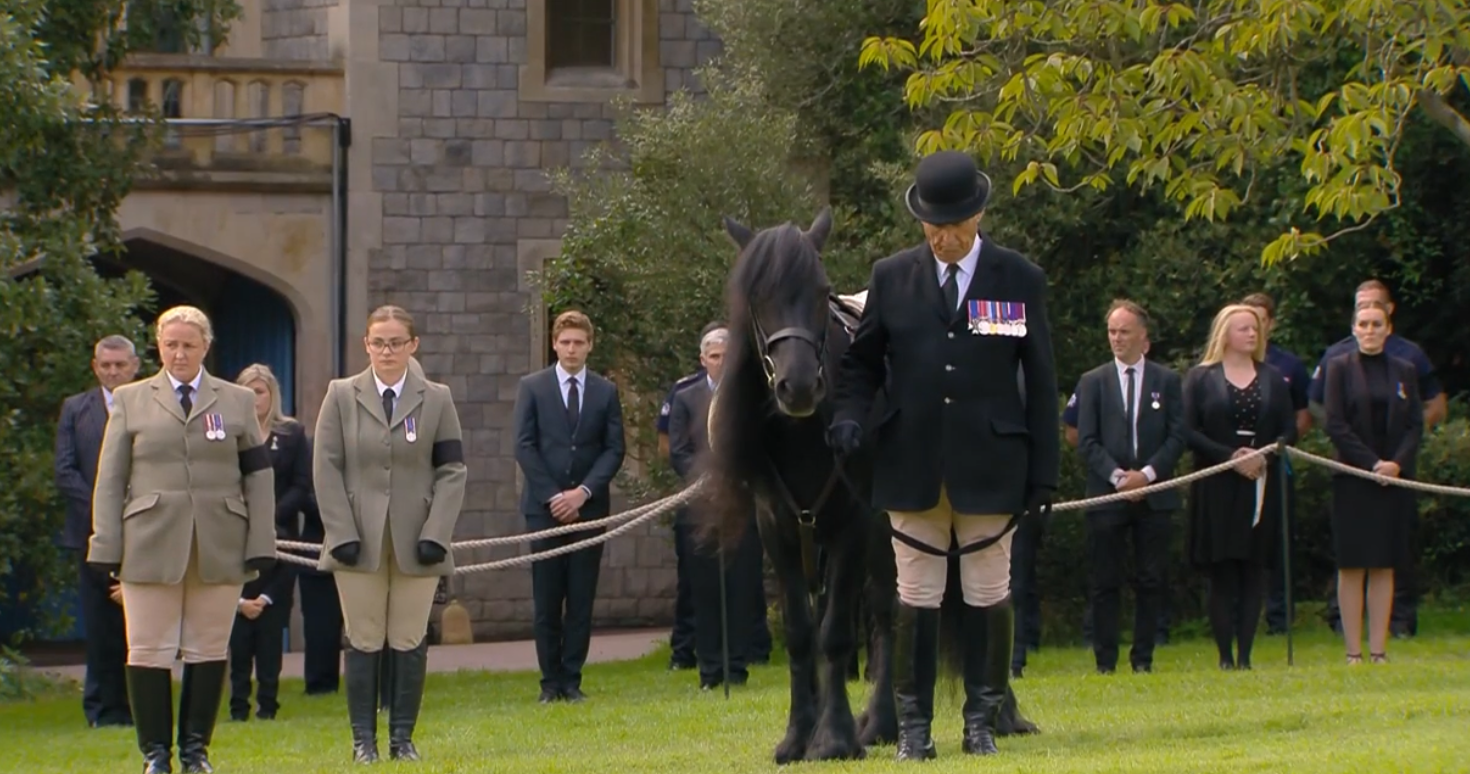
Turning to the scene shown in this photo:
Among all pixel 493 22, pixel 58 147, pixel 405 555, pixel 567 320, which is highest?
pixel 493 22

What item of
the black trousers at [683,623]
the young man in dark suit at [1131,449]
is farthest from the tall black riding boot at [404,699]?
the black trousers at [683,623]

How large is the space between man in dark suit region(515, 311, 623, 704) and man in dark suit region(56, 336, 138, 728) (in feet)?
8.09

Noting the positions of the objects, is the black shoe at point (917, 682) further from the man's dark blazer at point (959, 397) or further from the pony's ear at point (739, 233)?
the pony's ear at point (739, 233)

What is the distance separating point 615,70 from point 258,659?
926 cm

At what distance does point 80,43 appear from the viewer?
16562mm

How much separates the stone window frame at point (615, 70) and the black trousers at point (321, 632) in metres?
7.27

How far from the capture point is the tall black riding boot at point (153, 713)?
34.6 feet

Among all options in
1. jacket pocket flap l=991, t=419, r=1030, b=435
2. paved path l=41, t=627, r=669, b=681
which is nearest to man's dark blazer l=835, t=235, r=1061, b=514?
jacket pocket flap l=991, t=419, r=1030, b=435

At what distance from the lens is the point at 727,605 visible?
15.5 m

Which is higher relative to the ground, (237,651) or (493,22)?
(493,22)

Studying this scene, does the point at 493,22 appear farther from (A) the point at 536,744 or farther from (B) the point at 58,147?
(A) the point at 536,744

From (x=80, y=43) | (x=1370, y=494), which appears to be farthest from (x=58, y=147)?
(x=1370, y=494)

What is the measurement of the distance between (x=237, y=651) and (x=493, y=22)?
897 cm

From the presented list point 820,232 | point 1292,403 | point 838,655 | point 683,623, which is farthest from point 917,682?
point 683,623
